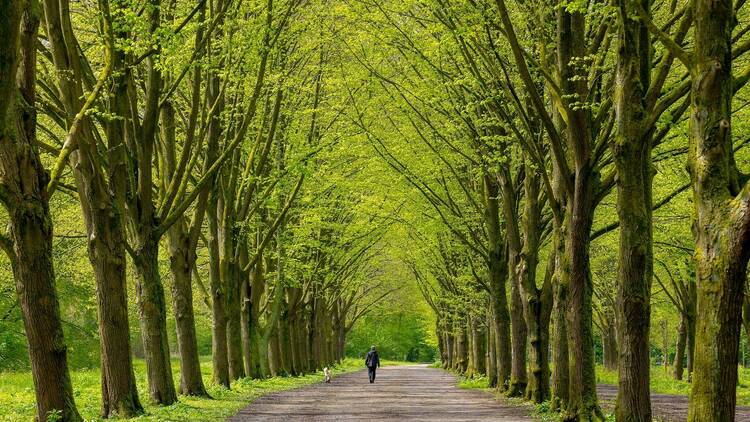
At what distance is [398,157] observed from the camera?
92.8 feet

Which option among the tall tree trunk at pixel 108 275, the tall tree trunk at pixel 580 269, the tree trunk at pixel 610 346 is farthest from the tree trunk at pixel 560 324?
the tree trunk at pixel 610 346

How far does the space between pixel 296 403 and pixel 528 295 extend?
6.67 meters

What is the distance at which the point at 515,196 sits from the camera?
24.1 meters

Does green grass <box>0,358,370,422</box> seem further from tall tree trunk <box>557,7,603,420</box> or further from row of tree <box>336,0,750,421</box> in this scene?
row of tree <box>336,0,750,421</box>

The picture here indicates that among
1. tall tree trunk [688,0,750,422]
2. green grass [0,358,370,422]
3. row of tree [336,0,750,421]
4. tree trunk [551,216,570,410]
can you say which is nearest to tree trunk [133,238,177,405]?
green grass [0,358,370,422]

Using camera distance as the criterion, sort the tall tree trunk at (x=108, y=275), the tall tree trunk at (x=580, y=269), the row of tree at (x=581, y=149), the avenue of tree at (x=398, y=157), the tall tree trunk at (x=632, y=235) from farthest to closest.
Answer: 1. the tall tree trunk at (x=108, y=275)
2. the tall tree trunk at (x=580, y=269)
3. the tall tree trunk at (x=632, y=235)
4. the avenue of tree at (x=398, y=157)
5. the row of tree at (x=581, y=149)

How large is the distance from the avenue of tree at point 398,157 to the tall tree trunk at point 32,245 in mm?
30

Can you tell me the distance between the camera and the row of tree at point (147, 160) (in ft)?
36.1

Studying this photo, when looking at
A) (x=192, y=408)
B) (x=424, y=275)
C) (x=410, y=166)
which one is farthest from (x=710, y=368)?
(x=424, y=275)

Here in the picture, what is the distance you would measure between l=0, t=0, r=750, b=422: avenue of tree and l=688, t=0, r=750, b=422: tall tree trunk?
0.02m

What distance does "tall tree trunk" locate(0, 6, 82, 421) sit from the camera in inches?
420

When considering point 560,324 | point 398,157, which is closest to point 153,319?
point 560,324

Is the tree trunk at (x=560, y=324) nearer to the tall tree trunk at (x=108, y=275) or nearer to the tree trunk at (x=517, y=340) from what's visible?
the tree trunk at (x=517, y=340)

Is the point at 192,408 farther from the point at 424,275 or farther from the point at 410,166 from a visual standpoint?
the point at 424,275
